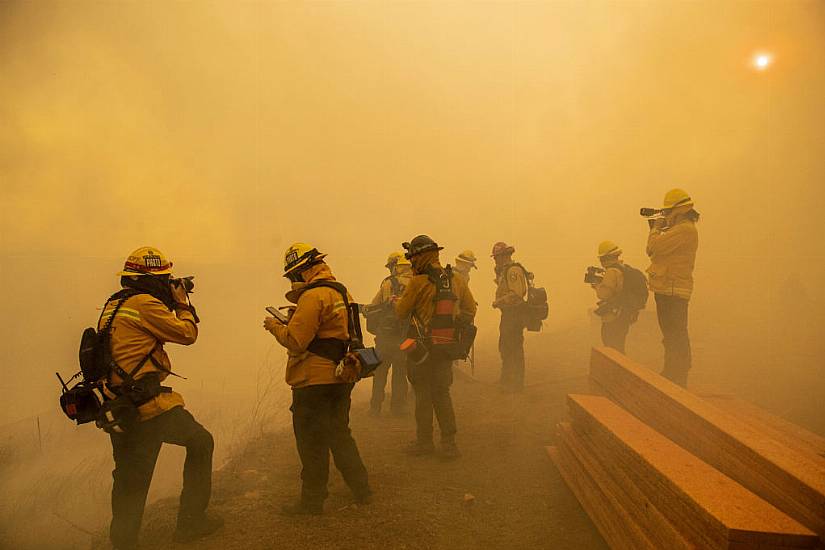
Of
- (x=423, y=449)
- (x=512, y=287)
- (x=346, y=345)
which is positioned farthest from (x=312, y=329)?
(x=512, y=287)

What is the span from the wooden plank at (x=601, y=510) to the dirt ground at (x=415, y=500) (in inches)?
5.3

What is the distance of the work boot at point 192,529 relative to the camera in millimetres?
3266

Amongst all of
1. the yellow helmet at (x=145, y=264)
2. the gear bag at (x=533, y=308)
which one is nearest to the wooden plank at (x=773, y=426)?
the gear bag at (x=533, y=308)

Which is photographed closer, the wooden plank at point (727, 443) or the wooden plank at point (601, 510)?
the wooden plank at point (727, 443)

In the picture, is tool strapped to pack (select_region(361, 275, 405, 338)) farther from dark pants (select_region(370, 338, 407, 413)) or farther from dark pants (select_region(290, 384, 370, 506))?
dark pants (select_region(290, 384, 370, 506))

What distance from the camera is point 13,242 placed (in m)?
19.4

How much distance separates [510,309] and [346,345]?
4142 millimetres

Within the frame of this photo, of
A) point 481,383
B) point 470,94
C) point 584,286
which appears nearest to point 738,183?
point 584,286

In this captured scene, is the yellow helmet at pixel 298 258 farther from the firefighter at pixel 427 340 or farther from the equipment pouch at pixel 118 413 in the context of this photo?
the equipment pouch at pixel 118 413

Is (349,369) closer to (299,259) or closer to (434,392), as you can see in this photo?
(299,259)

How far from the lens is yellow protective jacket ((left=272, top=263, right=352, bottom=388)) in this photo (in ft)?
10.9

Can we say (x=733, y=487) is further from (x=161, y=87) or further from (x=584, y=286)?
(x=161, y=87)

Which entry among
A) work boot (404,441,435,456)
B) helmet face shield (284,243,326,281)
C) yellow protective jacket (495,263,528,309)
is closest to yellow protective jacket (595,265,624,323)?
yellow protective jacket (495,263,528,309)

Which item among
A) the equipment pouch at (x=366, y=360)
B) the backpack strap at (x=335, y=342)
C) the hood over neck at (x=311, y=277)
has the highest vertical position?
the hood over neck at (x=311, y=277)
